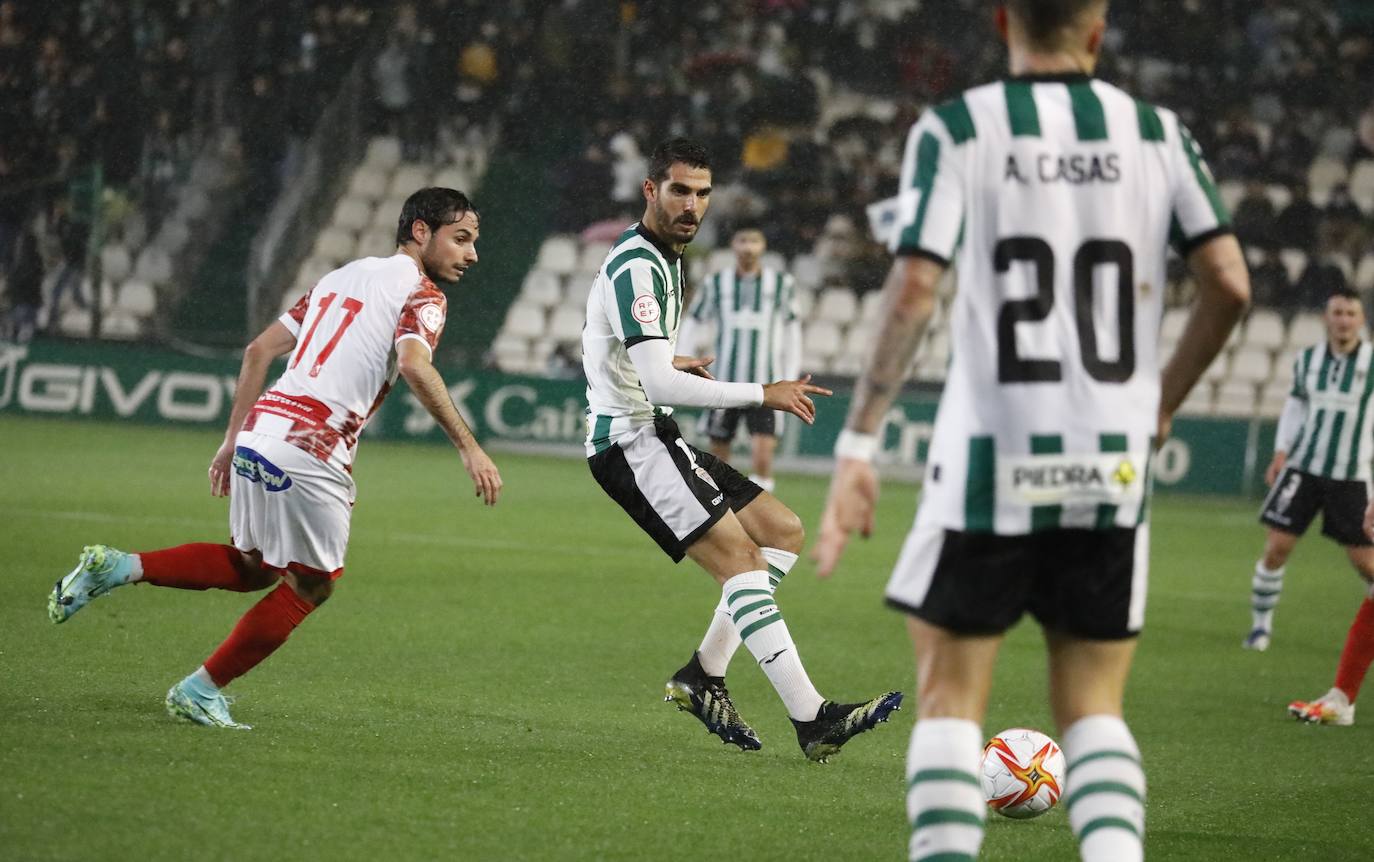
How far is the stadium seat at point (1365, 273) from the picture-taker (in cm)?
2164

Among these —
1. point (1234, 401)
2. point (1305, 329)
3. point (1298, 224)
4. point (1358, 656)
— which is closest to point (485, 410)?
point (1234, 401)

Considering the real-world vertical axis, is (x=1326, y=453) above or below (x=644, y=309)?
below

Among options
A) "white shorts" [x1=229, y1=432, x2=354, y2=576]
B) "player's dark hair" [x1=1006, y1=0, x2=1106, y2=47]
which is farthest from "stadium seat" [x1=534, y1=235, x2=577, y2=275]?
"player's dark hair" [x1=1006, y1=0, x2=1106, y2=47]

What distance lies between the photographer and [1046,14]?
3297 mm

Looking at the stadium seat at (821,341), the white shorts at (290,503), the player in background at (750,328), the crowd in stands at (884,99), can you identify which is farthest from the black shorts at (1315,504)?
the crowd in stands at (884,99)

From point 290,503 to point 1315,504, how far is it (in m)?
6.24

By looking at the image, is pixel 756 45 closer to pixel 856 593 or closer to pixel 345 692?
pixel 856 593

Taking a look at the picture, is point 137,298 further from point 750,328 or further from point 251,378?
point 251,378

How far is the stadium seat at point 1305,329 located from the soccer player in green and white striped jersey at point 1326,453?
39.5 ft

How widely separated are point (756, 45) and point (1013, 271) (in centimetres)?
2074

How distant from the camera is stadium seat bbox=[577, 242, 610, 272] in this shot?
21984 millimetres

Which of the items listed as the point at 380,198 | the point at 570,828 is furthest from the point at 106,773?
the point at 380,198

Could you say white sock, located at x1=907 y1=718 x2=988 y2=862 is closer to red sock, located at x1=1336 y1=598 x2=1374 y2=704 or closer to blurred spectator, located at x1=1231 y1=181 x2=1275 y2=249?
red sock, located at x1=1336 y1=598 x2=1374 y2=704

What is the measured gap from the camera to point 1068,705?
3414mm
